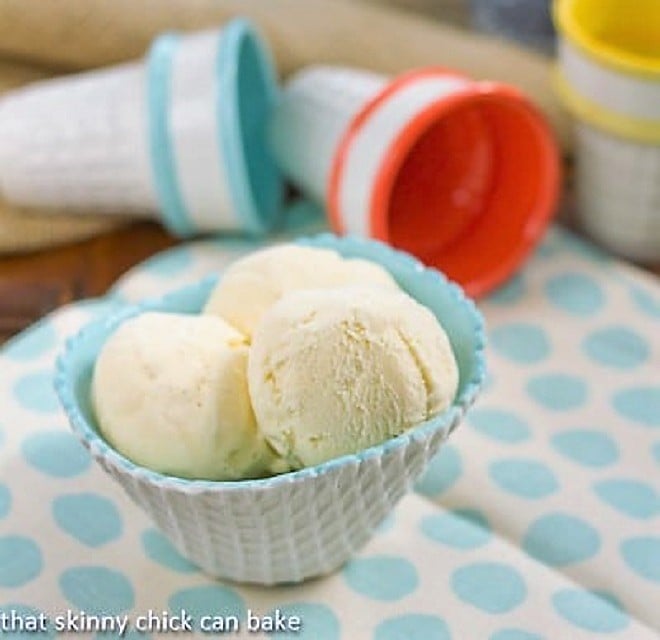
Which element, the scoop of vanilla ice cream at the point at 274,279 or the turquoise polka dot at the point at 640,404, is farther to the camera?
the turquoise polka dot at the point at 640,404

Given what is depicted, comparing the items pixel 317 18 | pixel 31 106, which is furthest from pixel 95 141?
pixel 317 18

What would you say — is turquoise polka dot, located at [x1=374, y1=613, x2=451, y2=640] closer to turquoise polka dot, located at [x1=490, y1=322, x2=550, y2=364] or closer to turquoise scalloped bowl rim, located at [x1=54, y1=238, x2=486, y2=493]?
turquoise scalloped bowl rim, located at [x1=54, y1=238, x2=486, y2=493]

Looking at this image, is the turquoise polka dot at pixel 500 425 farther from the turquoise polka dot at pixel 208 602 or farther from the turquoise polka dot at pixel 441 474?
the turquoise polka dot at pixel 208 602

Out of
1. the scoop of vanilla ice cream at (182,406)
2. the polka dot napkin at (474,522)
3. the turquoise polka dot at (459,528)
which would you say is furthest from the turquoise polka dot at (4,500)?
the turquoise polka dot at (459,528)

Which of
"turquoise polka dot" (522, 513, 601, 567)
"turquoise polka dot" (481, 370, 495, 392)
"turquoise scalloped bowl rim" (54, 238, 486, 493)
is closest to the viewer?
"turquoise scalloped bowl rim" (54, 238, 486, 493)

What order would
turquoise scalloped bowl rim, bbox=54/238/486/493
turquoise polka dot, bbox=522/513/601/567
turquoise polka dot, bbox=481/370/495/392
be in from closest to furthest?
turquoise scalloped bowl rim, bbox=54/238/486/493 → turquoise polka dot, bbox=522/513/601/567 → turquoise polka dot, bbox=481/370/495/392

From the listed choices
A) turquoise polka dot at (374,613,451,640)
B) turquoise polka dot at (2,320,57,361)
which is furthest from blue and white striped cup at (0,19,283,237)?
turquoise polka dot at (374,613,451,640)
